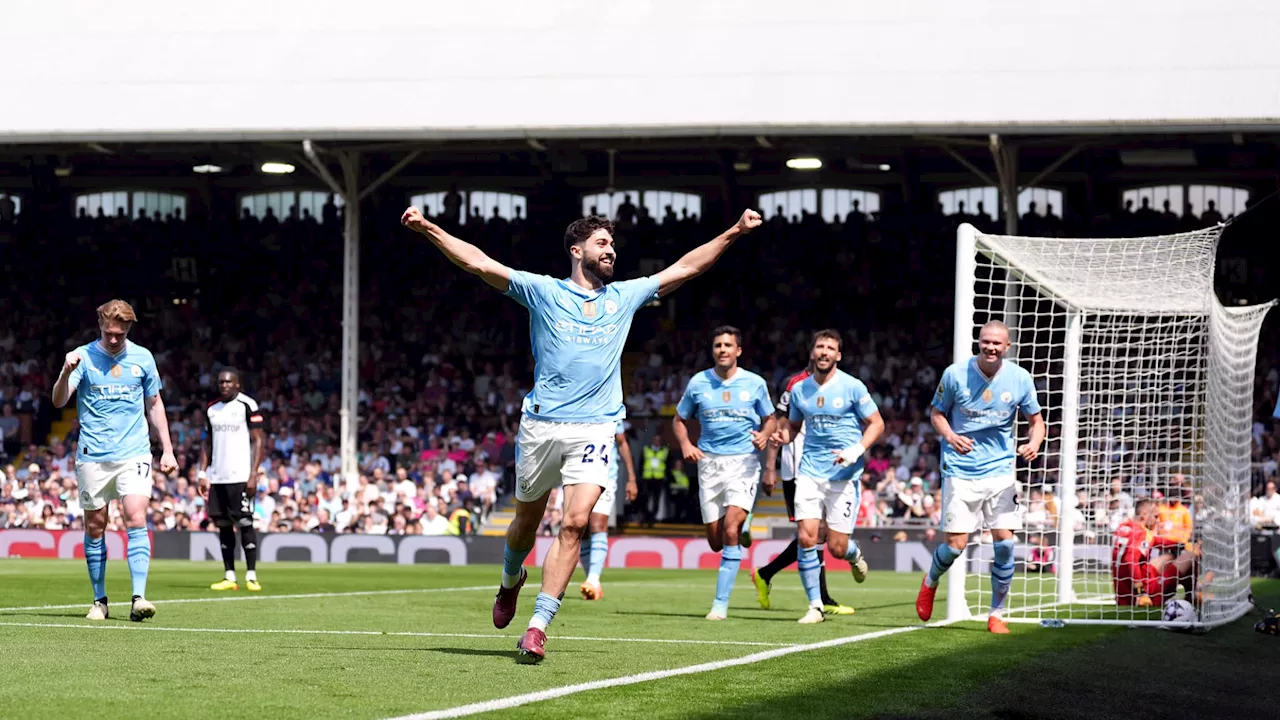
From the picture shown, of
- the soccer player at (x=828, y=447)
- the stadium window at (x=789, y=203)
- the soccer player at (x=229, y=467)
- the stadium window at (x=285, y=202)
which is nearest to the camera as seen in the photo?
the soccer player at (x=828, y=447)

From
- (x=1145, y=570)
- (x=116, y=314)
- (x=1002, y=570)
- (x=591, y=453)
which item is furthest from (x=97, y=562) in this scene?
(x=1145, y=570)

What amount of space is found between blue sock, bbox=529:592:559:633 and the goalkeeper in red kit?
23.4ft

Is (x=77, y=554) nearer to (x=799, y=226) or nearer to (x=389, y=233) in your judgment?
(x=389, y=233)

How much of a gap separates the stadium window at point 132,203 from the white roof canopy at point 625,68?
31.4 ft

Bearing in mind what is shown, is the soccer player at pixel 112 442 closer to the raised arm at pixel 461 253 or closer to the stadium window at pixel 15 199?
the raised arm at pixel 461 253

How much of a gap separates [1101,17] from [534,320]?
891 inches

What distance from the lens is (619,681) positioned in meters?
7.30

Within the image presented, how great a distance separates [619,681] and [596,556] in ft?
27.0

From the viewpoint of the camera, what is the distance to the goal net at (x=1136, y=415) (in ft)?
45.0

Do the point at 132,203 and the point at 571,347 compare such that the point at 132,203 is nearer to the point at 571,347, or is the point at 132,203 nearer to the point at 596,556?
the point at 596,556

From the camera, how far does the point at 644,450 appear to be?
33406mm

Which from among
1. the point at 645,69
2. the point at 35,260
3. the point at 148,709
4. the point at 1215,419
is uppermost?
the point at 645,69

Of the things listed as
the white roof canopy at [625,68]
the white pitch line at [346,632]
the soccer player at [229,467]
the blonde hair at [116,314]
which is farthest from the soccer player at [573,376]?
the white roof canopy at [625,68]

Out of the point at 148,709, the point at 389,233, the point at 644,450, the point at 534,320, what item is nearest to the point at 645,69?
the point at 644,450
